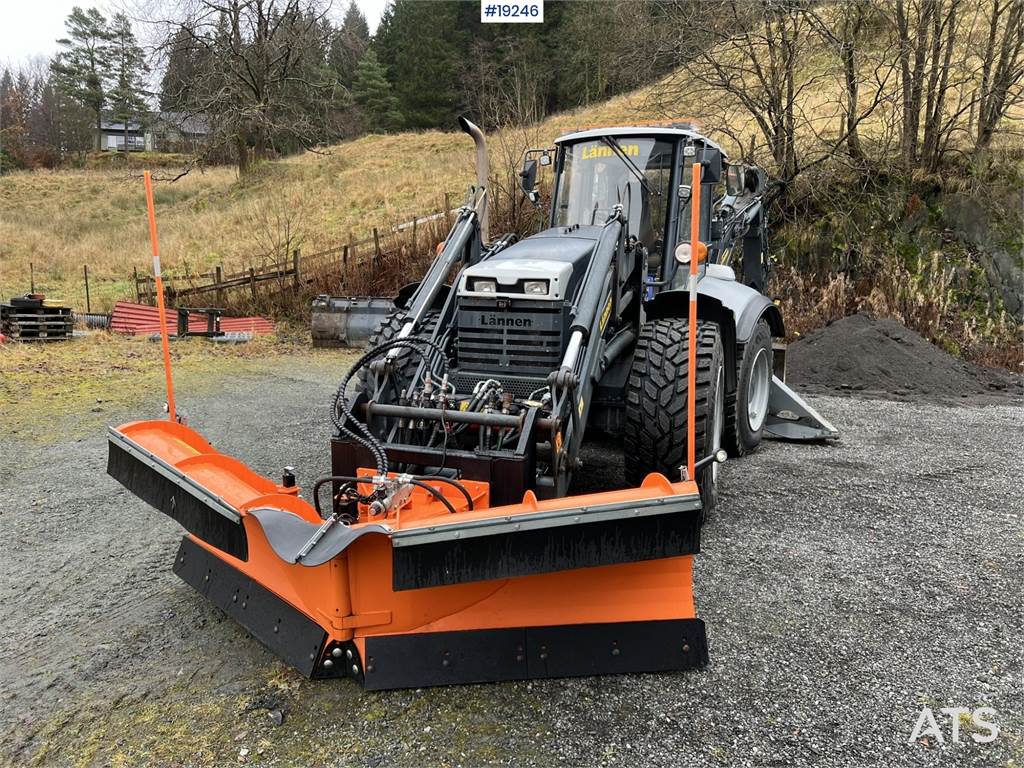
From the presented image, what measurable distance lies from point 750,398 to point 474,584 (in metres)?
4.03

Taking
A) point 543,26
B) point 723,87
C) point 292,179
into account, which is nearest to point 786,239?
point 723,87

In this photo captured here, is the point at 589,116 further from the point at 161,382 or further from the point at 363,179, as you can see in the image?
the point at 161,382

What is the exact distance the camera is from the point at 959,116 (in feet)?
40.2

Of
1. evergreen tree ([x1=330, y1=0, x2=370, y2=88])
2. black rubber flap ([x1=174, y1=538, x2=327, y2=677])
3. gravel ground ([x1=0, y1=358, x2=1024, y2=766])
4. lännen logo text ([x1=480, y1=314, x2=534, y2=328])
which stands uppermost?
evergreen tree ([x1=330, y1=0, x2=370, y2=88])

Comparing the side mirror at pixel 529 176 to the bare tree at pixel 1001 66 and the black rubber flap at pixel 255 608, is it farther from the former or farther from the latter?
the bare tree at pixel 1001 66

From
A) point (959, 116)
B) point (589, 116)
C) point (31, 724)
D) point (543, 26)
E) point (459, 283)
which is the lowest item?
point (31, 724)

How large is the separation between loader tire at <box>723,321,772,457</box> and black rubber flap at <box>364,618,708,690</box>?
273 centimetres

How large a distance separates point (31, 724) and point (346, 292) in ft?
40.0

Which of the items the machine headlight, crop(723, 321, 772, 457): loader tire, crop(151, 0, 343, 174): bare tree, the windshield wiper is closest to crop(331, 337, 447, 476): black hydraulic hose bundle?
the machine headlight

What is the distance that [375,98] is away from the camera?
43.8 meters

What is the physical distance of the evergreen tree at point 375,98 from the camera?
4322cm

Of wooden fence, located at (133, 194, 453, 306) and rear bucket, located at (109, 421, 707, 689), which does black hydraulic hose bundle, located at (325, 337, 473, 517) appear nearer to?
rear bucket, located at (109, 421, 707, 689)

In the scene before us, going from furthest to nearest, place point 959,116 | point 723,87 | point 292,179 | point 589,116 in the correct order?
point 292,179 < point 589,116 < point 723,87 < point 959,116

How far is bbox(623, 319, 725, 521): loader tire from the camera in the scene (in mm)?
4059
